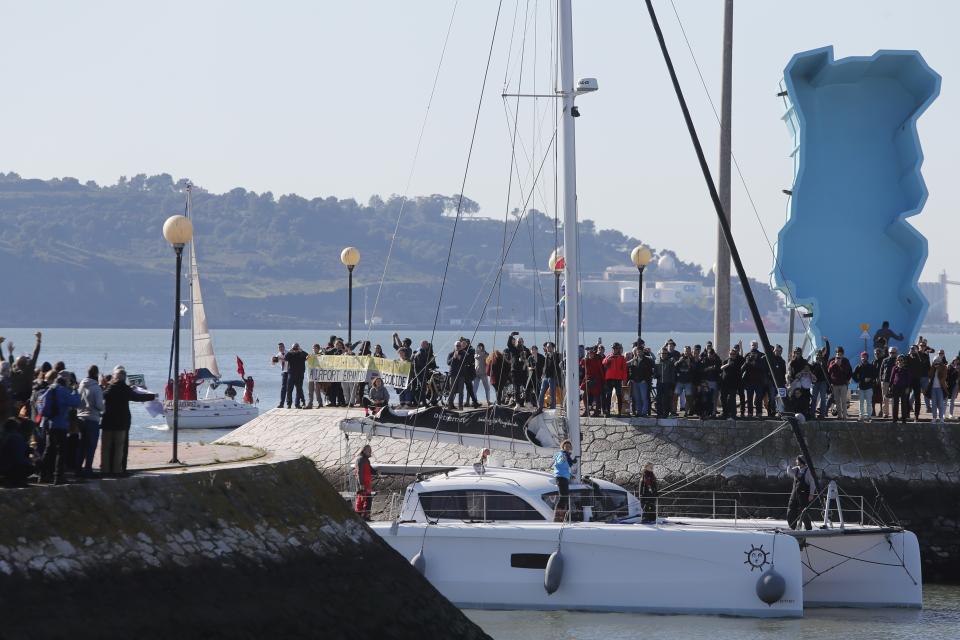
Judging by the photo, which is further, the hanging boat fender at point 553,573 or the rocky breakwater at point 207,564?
the hanging boat fender at point 553,573

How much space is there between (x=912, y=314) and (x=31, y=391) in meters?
20.7

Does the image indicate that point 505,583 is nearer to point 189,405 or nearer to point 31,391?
point 31,391

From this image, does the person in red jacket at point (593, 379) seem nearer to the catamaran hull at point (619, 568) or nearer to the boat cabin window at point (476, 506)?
the boat cabin window at point (476, 506)

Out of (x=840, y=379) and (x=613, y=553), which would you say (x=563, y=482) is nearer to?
(x=613, y=553)

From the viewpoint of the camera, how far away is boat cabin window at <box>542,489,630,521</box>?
22.7 metres

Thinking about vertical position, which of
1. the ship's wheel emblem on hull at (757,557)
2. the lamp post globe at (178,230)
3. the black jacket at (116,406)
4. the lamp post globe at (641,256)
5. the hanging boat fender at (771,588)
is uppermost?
the lamp post globe at (641,256)

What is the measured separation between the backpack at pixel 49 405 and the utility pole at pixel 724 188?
1822 cm

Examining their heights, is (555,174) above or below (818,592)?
above

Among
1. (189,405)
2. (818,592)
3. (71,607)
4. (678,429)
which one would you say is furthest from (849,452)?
(189,405)

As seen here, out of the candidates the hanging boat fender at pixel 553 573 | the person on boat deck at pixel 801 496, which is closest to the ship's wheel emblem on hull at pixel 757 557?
the person on boat deck at pixel 801 496

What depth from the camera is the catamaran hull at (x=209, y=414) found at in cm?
5525

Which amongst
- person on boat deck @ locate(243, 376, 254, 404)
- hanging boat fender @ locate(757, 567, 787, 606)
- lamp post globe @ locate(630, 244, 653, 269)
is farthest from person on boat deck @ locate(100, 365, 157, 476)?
person on boat deck @ locate(243, 376, 254, 404)

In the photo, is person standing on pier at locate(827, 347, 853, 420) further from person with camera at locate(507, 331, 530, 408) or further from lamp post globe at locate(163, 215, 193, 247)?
lamp post globe at locate(163, 215, 193, 247)

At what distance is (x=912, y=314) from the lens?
34.0 meters
